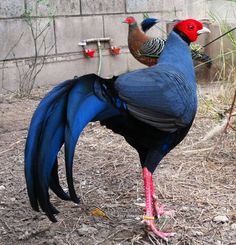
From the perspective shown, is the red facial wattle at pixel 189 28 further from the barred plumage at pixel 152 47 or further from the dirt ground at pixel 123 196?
the barred plumage at pixel 152 47

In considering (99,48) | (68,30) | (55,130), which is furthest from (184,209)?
(99,48)

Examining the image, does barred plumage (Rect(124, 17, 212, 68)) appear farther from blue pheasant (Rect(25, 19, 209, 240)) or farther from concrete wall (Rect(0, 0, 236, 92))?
blue pheasant (Rect(25, 19, 209, 240))

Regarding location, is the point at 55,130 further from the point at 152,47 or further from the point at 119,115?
the point at 152,47

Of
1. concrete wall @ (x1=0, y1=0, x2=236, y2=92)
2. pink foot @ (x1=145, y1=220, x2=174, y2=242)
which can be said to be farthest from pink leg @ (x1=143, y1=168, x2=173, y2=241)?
concrete wall @ (x1=0, y1=0, x2=236, y2=92)

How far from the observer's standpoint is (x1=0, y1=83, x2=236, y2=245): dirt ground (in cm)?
232

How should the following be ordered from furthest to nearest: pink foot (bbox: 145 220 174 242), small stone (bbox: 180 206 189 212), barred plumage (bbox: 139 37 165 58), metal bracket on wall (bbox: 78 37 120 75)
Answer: metal bracket on wall (bbox: 78 37 120 75), barred plumage (bbox: 139 37 165 58), small stone (bbox: 180 206 189 212), pink foot (bbox: 145 220 174 242)

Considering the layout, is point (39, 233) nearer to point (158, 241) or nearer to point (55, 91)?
point (158, 241)

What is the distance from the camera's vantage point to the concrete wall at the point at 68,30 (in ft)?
18.3

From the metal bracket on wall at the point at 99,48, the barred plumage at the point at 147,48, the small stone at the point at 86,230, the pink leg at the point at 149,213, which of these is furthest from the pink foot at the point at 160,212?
the metal bracket on wall at the point at 99,48

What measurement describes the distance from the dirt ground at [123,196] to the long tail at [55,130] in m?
0.43

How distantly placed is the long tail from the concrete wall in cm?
353

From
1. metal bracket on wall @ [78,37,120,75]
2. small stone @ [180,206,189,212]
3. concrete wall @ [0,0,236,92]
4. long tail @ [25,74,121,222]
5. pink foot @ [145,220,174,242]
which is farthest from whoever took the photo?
metal bracket on wall @ [78,37,120,75]

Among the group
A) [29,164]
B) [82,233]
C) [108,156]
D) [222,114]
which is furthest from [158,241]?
[222,114]

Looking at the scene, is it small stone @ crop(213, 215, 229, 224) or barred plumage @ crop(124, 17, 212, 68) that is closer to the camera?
small stone @ crop(213, 215, 229, 224)
